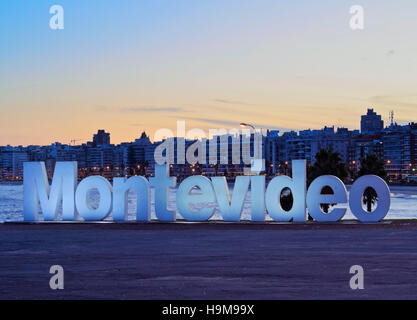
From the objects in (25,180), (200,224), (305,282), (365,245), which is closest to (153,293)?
(305,282)

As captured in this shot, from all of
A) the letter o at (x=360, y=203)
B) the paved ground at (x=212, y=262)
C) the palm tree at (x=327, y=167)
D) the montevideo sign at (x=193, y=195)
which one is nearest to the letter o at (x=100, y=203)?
the montevideo sign at (x=193, y=195)

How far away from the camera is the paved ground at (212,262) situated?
11039 millimetres

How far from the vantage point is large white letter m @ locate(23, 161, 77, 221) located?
1022 inches

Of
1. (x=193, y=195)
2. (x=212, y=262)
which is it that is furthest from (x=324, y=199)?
(x=212, y=262)

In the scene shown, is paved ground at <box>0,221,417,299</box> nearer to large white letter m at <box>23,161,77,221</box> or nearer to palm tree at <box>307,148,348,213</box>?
large white letter m at <box>23,161,77,221</box>

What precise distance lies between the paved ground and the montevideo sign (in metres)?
1.52

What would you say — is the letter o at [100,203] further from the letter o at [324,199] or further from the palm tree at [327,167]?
the palm tree at [327,167]

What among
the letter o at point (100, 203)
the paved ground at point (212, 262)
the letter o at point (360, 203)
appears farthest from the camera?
the letter o at point (100, 203)

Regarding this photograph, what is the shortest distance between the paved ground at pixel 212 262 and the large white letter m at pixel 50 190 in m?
2.72

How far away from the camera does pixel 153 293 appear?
10.9 metres

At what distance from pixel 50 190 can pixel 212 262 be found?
1329cm

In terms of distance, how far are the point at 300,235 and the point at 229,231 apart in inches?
113
